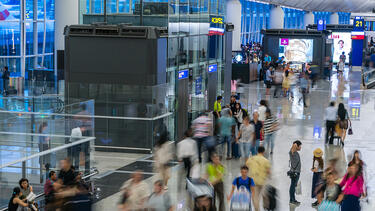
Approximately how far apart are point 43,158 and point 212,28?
12.8 meters

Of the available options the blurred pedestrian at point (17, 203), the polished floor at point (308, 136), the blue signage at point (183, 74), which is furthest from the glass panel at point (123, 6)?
the blurred pedestrian at point (17, 203)

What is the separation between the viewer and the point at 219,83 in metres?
25.3

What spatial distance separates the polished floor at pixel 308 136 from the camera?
13.0 m

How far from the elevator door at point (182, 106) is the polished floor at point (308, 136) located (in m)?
2.53

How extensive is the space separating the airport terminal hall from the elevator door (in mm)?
35

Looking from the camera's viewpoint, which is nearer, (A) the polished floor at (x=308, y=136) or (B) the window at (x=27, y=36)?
(A) the polished floor at (x=308, y=136)

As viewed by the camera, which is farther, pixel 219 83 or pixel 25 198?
pixel 219 83

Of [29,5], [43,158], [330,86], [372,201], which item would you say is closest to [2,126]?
[43,158]

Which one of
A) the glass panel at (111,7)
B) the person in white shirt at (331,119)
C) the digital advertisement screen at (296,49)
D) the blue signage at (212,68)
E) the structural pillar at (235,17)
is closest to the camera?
the person in white shirt at (331,119)

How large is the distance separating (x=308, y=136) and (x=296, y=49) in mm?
24405

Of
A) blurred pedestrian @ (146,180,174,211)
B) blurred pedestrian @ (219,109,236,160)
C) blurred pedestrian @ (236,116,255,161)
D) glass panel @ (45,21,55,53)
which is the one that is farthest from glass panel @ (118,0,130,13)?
glass panel @ (45,21,55,53)

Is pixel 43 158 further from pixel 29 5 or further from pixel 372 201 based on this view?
pixel 29 5

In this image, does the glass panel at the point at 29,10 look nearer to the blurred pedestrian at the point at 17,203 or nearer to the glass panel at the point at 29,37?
the glass panel at the point at 29,37

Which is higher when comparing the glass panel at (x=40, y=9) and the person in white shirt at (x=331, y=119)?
the glass panel at (x=40, y=9)
